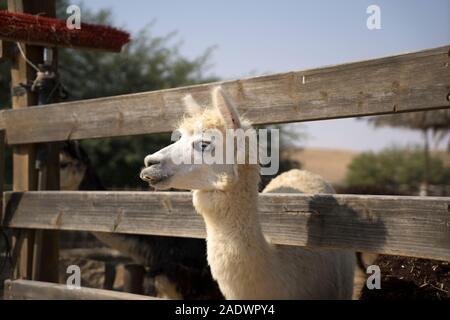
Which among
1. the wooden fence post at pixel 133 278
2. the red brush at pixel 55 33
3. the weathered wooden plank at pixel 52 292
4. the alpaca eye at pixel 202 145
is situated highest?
the red brush at pixel 55 33

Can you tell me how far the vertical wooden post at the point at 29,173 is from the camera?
4.47m

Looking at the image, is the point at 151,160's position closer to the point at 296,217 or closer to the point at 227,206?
the point at 227,206

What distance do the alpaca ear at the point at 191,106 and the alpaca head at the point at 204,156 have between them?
5.7 inches

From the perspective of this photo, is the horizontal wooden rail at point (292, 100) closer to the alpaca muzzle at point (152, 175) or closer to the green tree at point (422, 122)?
the alpaca muzzle at point (152, 175)

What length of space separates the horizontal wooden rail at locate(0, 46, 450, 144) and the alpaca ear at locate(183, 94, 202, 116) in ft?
0.41

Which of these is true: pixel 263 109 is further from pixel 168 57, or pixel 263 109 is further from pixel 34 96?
pixel 168 57

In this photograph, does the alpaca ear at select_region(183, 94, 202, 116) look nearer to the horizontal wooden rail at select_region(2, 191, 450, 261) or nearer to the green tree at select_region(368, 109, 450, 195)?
the horizontal wooden rail at select_region(2, 191, 450, 261)

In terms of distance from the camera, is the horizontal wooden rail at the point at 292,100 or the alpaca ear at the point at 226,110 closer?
the horizontal wooden rail at the point at 292,100

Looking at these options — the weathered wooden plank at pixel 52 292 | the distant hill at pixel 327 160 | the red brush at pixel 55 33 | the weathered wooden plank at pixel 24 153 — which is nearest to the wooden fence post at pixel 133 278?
the weathered wooden plank at pixel 24 153

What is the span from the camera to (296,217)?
122 inches

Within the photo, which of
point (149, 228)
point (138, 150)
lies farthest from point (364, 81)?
point (138, 150)

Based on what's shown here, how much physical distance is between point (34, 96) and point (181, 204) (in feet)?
6.34

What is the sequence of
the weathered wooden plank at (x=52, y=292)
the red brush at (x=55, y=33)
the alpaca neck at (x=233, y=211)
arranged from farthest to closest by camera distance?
1. the red brush at (x=55, y=33)
2. the weathered wooden plank at (x=52, y=292)
3. the alpaca neck at (x=233, y=211)

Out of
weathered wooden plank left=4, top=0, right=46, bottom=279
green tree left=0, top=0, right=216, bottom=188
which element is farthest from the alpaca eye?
green tree left=0, top=0, right=216, bottom=188
